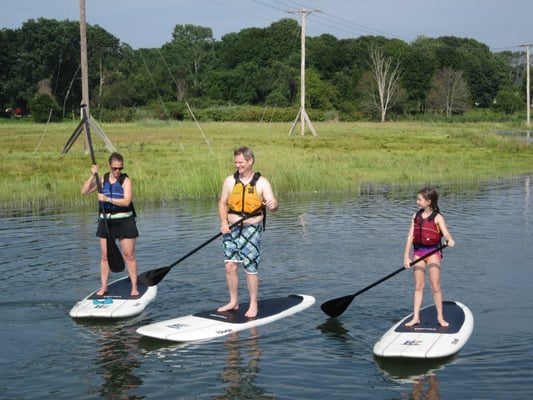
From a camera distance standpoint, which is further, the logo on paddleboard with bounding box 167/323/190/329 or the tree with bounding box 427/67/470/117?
the tree with bounding box 427/67/470/117

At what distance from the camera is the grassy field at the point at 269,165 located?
69.1 ft

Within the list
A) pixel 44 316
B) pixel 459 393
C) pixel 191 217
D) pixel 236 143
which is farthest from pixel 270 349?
pixel 236 143

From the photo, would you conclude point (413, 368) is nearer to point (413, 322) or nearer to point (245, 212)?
point (413, 322)

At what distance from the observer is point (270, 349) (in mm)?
8430

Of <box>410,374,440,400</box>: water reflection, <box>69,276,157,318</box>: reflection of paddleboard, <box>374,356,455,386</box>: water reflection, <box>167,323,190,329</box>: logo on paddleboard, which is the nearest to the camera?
<box>410,374,440,400</box>: water reflection

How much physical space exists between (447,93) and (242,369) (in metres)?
85.2

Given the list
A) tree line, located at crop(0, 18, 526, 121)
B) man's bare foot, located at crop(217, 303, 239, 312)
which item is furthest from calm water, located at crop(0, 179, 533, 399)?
tree line, located at crop(0, 18, 526, 121)

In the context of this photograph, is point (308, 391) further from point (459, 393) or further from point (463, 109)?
point (463, 109)

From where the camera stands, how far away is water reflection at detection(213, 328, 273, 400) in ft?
23.7

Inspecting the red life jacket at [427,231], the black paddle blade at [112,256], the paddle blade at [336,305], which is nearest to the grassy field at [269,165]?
the black paddle blade at [112,256]

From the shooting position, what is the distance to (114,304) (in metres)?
9.73

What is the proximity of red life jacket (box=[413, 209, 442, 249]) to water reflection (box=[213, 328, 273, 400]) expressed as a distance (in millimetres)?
2061

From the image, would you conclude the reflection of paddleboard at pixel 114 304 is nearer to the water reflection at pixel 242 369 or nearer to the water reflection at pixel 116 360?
the water reflection at pixel 116 360

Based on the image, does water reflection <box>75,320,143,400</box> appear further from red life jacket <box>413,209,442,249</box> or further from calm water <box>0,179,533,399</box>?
red life jacket <box>413,209,442,249</box>
